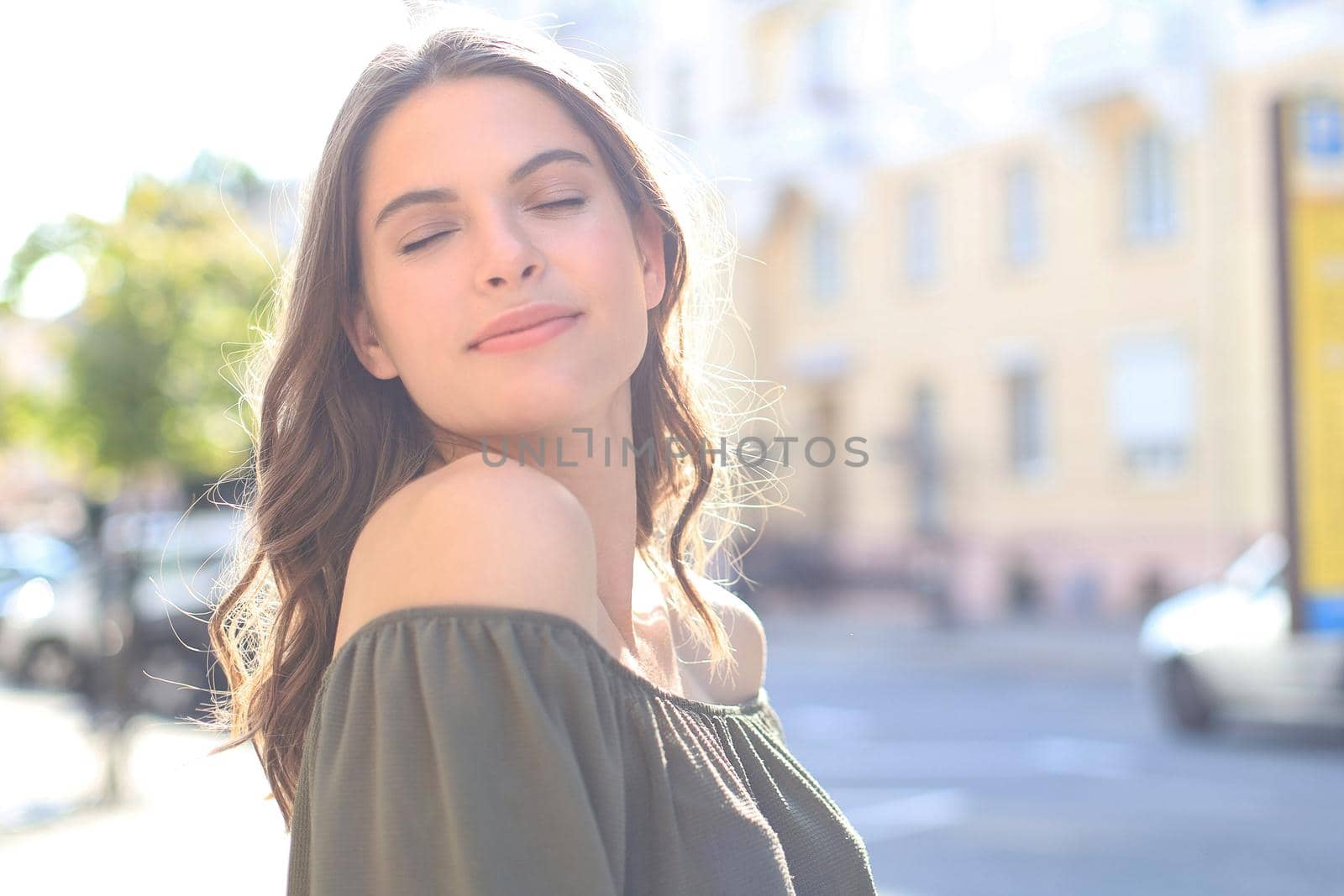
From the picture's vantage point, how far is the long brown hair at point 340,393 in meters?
1.46

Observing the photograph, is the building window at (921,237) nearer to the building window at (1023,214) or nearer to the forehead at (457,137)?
the building window at (1023,214)

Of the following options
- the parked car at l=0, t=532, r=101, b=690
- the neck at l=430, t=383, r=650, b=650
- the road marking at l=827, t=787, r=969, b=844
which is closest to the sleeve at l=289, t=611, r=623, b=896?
the neck at l=430, t=383, r=650, b=650

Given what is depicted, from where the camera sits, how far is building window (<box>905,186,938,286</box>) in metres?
26.0

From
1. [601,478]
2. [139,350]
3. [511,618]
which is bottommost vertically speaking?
[511,618]

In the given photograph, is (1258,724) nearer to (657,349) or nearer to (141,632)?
(141,632)

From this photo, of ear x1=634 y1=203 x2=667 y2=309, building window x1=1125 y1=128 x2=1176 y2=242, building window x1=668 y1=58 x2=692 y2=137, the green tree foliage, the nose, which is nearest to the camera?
the nose

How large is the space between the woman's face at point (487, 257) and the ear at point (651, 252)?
0.12m

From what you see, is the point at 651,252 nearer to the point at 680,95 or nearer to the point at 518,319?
the point at 518,319

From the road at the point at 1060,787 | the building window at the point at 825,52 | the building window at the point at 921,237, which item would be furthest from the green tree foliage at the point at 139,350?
the building window at the point at 825,52

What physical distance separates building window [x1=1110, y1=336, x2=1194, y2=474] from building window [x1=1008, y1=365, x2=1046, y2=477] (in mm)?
1860

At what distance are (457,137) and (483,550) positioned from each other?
41cm

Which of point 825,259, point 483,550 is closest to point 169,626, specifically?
point 483,550

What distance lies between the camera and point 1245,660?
36.9 ft

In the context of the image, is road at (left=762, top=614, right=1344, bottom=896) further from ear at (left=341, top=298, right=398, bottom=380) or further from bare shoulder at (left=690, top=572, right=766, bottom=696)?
ear at (left=341, top=298, right=398, bottom=380)
